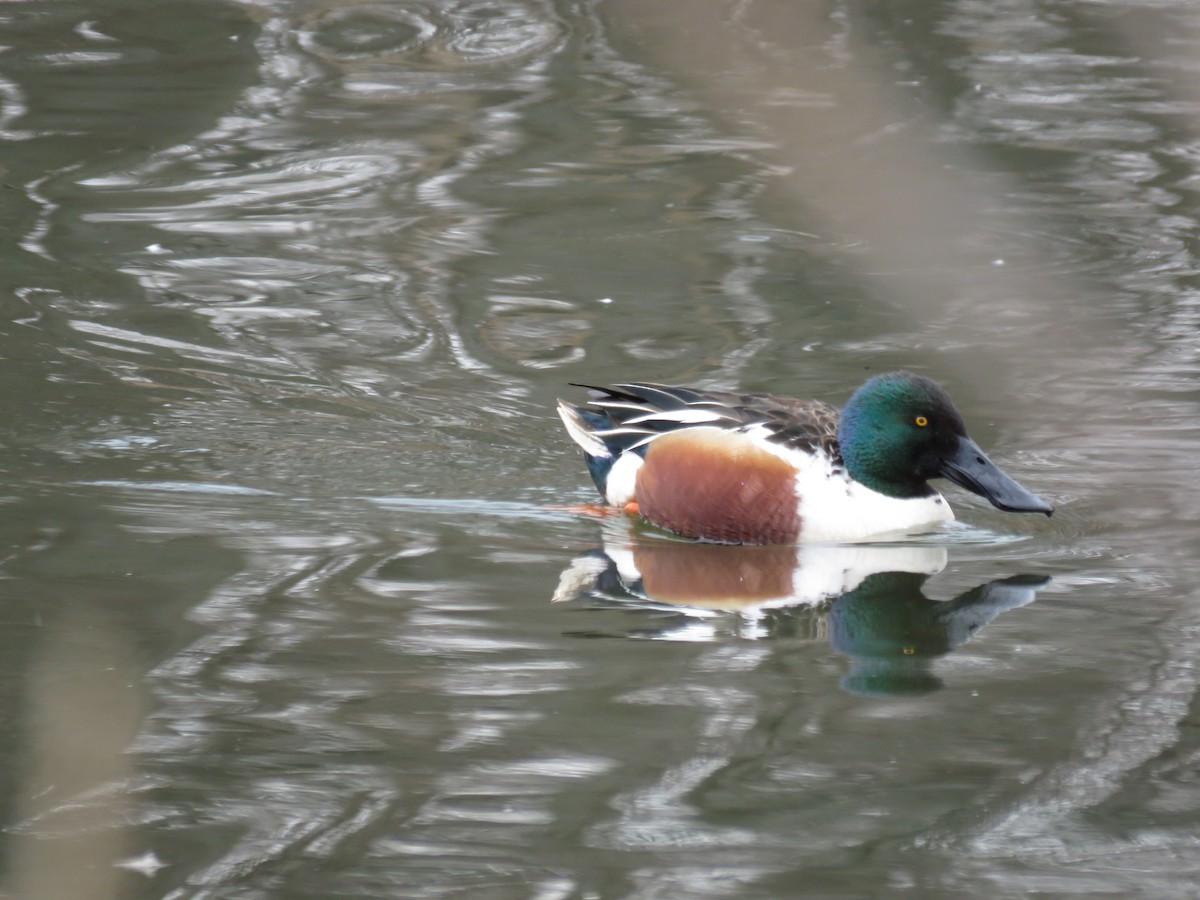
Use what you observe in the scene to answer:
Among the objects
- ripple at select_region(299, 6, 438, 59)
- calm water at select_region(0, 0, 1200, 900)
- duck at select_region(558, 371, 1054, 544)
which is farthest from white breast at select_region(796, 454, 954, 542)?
ripple at select_region(299, 6, 438, 59)

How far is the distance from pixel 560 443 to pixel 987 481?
1.89m

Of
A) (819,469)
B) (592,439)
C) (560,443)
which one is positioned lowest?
(560,443)

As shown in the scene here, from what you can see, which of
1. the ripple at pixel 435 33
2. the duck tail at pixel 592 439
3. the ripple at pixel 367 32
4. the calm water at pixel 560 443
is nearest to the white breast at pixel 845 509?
the calm water at pixel 560 443

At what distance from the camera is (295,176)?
10367 mm

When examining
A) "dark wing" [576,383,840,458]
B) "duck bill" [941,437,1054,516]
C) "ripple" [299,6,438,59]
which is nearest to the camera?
"duck bill" [941,437,1054,516]

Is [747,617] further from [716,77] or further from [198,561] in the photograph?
[716,77]

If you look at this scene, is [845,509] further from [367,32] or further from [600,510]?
[367,32]

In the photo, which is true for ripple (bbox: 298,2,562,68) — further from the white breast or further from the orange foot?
the white breast

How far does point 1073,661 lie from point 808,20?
353 inches

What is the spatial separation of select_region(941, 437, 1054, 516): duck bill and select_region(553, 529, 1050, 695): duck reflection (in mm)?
253

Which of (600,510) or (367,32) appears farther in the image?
(367,32)

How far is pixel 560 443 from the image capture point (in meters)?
7.36

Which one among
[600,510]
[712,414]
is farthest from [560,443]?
[712,414]

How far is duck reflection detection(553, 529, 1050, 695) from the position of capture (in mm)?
5176
